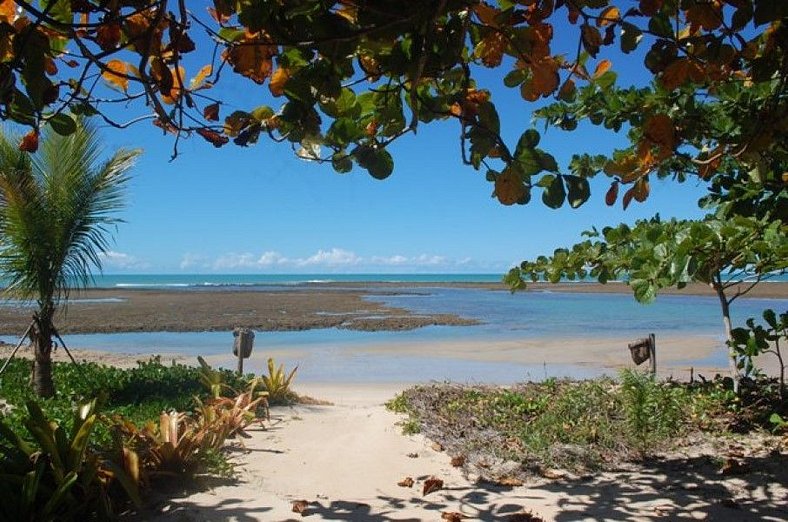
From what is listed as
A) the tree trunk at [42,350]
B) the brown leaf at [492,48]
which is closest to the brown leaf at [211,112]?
the brown leaf at [492,48]

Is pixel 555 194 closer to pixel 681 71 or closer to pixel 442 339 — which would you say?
pixel 681 71

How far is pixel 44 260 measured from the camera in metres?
6.09

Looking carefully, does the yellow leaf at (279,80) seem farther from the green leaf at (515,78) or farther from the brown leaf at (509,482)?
the brown leaf at (509,482)

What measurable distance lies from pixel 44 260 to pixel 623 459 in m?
5.73

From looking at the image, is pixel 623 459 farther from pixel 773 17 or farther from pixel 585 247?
pixel 773 17

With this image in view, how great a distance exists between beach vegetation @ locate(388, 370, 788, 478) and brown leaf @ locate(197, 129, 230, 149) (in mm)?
2836

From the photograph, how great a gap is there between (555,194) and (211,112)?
1303mm

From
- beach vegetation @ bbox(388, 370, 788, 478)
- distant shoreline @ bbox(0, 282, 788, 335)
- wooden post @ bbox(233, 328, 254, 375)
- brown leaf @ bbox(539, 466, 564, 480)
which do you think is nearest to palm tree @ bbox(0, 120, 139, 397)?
wooden post @ bbox(233, 328, 254, 375)

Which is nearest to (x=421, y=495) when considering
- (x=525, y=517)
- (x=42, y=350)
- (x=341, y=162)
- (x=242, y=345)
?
(x=525, y=517)

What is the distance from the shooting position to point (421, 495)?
3.53 m

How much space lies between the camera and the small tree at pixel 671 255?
224 centimetres

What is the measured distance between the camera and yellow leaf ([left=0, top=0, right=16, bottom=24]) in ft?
5.74

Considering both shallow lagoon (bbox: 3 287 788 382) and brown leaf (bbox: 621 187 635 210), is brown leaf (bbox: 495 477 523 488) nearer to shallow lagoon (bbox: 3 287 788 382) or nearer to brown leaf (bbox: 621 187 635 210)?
brown leaf (bbox: 621 187 635 210)

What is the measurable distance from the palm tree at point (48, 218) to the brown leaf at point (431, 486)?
179 inches
